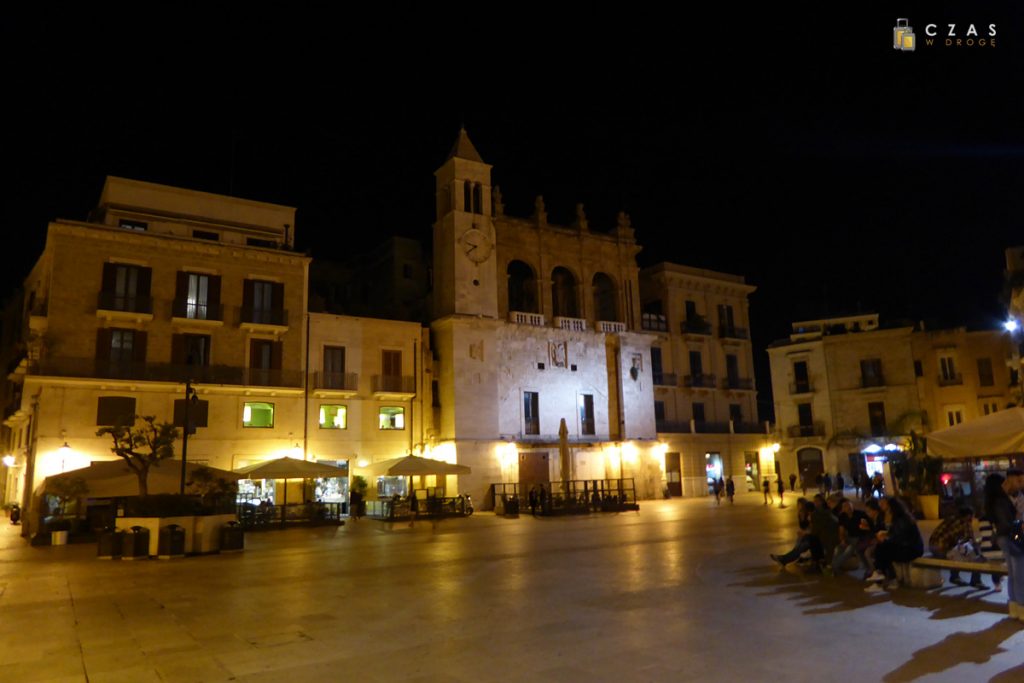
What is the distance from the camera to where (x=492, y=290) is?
36.5 metres

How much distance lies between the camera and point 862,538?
36.1ft

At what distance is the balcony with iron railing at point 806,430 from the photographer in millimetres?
48375

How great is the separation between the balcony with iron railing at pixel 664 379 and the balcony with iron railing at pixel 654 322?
275 centimetres

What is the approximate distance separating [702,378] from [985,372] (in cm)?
1796

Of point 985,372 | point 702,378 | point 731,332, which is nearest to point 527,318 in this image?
point 702,378

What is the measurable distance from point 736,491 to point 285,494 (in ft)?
91.6

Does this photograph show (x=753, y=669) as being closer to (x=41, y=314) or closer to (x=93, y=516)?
(x=93, y=516)

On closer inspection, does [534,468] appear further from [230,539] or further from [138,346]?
[230,539]

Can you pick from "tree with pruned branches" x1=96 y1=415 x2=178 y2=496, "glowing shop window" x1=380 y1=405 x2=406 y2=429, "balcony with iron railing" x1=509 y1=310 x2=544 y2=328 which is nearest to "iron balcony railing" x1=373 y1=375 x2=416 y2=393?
"glowing shop window" x1=380 y1=405 x2=406 y2=429

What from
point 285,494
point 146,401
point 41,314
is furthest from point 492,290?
point 41,314

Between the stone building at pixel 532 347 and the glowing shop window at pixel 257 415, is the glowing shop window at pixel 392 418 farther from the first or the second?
the glowing shop window at pixel 257 415

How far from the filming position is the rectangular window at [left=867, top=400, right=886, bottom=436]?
153ft

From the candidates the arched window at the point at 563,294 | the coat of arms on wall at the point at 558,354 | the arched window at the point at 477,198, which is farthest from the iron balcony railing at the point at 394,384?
the arched window at the point at 563,294

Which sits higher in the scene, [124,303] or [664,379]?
[124,303]
